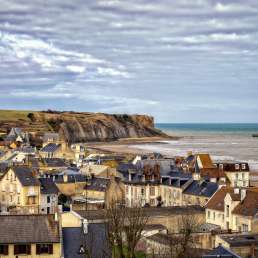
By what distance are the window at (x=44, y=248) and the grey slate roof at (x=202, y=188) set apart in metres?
27.0

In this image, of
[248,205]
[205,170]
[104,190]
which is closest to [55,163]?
[104,190]

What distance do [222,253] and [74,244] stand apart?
29.8 feet

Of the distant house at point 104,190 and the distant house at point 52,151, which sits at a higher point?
the distant house at point 52,151

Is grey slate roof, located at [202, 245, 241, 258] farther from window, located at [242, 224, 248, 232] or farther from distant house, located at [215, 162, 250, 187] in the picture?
distant house, located at [215, 162, 250, 187]

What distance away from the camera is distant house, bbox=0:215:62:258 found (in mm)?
36875

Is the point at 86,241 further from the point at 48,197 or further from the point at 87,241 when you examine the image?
the point at 48,197

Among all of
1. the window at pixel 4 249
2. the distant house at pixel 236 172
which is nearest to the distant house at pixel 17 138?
the distant house at pixel 236 172

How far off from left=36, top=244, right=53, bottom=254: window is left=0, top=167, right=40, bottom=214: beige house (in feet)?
97.4

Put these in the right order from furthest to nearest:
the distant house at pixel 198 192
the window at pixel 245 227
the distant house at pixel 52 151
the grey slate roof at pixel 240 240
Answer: the distant house at pixel 52 151
the distant house at pixel 198 192
the window at pixel 245 227
the grey slate roof at pixel 240 240

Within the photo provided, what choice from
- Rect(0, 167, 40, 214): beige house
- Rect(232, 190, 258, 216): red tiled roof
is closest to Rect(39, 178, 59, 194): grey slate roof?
Rect(0, 167, 40, 214): beige house

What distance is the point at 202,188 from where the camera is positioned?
64375mm

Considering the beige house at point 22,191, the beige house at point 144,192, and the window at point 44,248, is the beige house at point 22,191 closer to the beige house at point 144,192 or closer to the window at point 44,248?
the beige house at point 144,192

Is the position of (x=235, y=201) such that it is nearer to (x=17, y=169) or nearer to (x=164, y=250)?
(x=164, y=250)

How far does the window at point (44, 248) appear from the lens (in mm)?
37094
